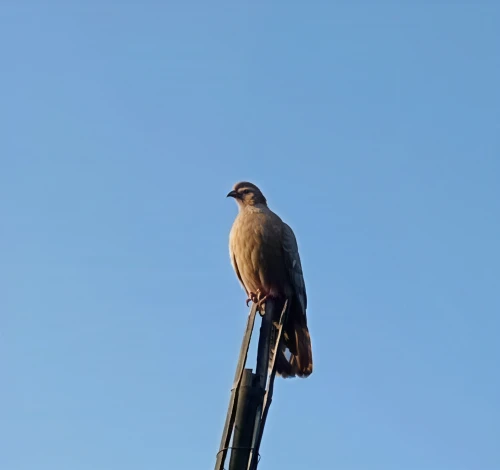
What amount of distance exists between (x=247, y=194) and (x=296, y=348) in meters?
2.25

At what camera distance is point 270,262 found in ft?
24.7

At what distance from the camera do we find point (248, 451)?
4336 mm

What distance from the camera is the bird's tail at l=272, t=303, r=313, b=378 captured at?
661 cm

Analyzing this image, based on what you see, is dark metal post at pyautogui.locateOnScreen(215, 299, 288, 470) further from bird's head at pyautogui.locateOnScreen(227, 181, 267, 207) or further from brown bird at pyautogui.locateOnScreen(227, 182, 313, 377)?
bird's head at pyautogui.locateOnScreen(227, 181, 267, 207)

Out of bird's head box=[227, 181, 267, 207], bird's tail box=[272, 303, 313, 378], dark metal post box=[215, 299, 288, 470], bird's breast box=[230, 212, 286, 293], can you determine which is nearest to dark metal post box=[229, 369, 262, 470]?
dark metal post box=[215, 299, 288, 470]

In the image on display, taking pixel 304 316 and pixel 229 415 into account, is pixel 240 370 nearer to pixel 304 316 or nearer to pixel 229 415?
pixel 229 415

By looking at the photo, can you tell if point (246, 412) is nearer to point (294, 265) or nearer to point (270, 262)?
point (270, 262)

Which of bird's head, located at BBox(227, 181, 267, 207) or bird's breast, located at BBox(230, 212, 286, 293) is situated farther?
bird's head, located at BBox(227, 181, 267, 207)

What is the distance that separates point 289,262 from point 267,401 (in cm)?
312

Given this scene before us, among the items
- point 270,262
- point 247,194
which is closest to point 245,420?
point 270,262

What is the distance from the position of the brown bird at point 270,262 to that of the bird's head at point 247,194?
22 centimetres

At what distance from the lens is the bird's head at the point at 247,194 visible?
8439mm

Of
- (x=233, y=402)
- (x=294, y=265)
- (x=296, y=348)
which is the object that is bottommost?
(x=233, y=402)

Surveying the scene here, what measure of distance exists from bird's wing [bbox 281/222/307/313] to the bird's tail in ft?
0.88
